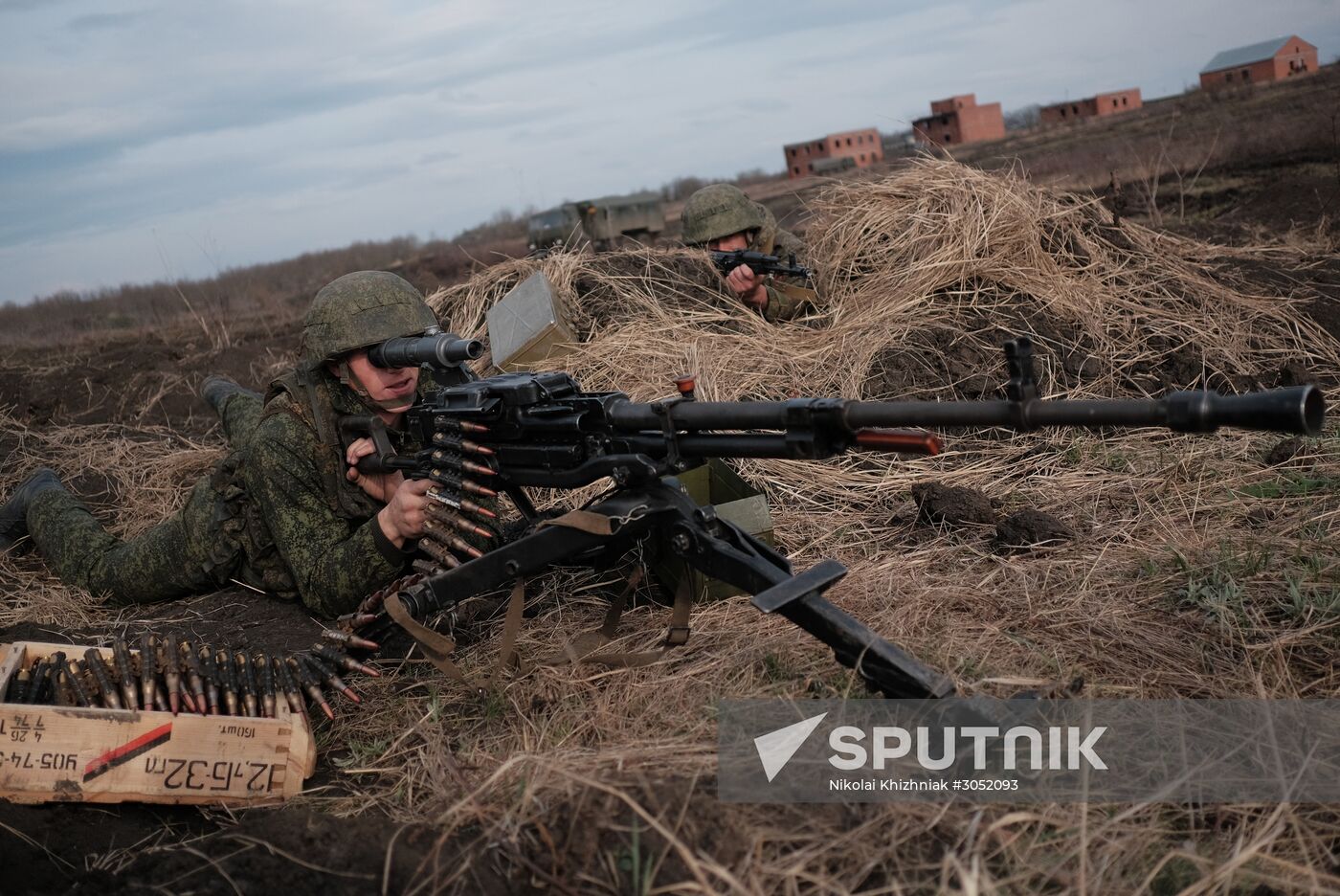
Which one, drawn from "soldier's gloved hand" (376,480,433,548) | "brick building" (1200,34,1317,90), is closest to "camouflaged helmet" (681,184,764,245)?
"soldier's gloved hand" (376,480,433,548)

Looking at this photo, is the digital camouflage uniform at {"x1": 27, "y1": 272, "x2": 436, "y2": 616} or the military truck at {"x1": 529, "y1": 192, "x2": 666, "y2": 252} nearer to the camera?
the digital camouflage uniform at {"x1": 27, "y1": 272, "x2": 436, "y2": 616}

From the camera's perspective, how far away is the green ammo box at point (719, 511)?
4445mm

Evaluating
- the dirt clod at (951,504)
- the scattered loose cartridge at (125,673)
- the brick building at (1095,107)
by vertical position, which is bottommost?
the dirt clod at (951,504)

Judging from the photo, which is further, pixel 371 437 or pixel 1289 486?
pixel 1289 486

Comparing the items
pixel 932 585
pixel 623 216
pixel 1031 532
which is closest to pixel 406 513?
pixel 932 585

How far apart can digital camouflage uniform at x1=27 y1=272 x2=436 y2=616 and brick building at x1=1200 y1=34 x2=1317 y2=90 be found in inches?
1316

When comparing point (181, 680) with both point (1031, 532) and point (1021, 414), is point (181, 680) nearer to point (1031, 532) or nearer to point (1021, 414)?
point (1021, 414)

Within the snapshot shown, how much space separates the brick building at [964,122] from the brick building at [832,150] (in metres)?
2.19

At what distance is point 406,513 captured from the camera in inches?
161

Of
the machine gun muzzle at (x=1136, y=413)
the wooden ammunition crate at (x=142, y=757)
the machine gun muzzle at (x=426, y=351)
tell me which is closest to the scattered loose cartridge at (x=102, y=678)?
the wooden ammunition crate at (x=142, y=757)

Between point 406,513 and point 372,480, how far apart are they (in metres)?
0.54

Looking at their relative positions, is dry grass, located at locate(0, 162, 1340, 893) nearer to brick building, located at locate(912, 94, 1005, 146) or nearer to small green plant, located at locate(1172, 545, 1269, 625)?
small green plant, located at locate(1172, 545, 1269, 625)

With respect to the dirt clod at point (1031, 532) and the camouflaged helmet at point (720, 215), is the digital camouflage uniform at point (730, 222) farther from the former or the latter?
the dirt clod at point (1031, 532)

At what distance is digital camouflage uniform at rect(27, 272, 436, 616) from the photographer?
439cm
